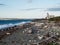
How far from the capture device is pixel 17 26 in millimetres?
7766

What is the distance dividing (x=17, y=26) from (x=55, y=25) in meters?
1.39

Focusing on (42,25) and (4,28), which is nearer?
(4,28)

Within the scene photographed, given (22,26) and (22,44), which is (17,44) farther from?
(22,26)

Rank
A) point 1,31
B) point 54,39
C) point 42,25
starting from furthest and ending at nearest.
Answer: point 42,25
point 1,31
point 54,39

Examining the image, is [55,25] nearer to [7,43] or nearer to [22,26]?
[22,26]

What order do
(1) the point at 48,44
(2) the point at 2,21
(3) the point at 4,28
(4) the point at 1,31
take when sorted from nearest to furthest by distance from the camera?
(1) the point at 48,44
(2) the point at 2,21
(4) the point at 1,31
(3) the point at 4,28

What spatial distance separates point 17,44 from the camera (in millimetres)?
4305

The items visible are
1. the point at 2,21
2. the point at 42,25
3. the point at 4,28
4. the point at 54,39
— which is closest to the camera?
the point at 54,39

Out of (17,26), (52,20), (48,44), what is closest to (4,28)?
(17,26)

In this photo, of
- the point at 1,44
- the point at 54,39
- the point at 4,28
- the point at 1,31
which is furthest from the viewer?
the point at 4,28

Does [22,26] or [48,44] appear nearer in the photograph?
[48,44]

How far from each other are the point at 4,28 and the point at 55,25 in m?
1.57

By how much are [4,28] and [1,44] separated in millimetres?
2521

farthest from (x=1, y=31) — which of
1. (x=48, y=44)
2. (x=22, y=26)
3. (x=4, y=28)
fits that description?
(x=48, y=44)
